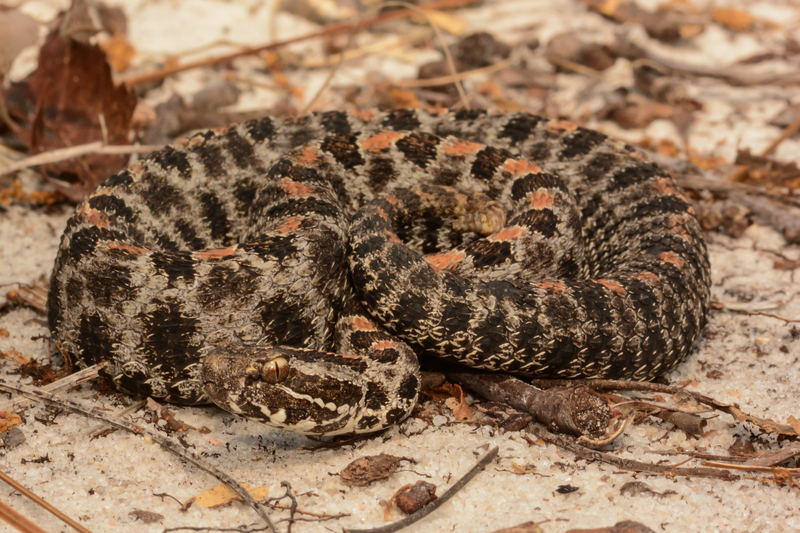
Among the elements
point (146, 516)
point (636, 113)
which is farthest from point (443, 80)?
point (146, 516)

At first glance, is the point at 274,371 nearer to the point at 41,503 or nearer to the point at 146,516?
the point at 146,516

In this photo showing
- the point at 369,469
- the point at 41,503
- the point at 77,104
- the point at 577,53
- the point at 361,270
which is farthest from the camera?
the point at 577,53

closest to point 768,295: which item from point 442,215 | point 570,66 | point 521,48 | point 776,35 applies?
point 442,215

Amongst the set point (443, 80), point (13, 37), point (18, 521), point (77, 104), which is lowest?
point (18, 521)

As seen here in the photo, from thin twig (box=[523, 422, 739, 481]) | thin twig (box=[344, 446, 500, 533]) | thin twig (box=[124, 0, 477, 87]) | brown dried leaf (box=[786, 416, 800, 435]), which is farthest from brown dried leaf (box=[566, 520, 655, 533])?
thin twig (box=[124, 0, 477, 87])

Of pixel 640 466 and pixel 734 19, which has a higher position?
pixel 734 19

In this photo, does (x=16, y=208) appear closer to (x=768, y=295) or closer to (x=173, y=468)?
(x=173, y=468)

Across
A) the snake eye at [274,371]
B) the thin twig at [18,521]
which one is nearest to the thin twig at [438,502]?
the snake eye at [274,371]
